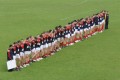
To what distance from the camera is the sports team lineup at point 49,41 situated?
20.4 meters

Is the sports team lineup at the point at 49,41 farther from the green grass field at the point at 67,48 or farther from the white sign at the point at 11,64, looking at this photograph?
the green grass field at the point at 67,48

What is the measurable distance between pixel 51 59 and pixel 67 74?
114 inches

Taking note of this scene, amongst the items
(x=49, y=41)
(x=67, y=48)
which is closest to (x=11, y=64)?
(x=49, y=41)

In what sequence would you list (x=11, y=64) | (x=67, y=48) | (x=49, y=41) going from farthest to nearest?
(x=67, y=48), (x=49, y=41), (x=11, y=64)

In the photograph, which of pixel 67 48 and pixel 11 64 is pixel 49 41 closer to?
pixel 67 48

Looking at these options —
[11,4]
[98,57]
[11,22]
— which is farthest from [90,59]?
[11,4]

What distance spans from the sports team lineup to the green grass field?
414 mm

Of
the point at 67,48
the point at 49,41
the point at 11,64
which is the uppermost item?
the point at 49,41

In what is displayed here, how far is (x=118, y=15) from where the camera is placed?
3675cm

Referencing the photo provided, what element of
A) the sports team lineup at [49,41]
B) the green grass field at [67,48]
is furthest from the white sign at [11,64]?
the green grass field at [67,48]

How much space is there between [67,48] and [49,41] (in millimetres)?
2244

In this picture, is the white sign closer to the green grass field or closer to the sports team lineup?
the sports team lineup

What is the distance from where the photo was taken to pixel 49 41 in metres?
22.9

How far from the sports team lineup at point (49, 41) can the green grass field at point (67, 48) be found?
1.36 feet
